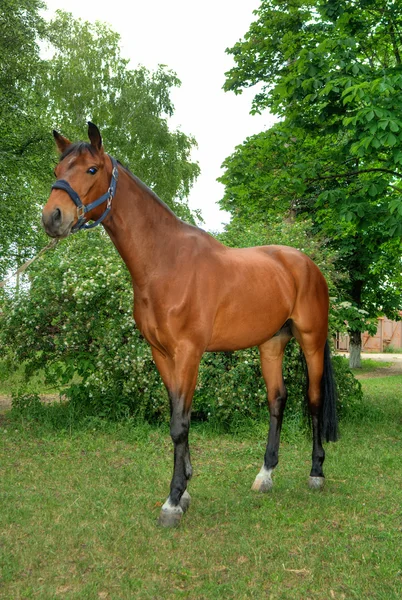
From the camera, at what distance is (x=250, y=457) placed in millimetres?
6082

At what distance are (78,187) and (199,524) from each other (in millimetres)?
2671

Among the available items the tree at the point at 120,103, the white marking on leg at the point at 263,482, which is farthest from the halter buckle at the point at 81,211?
the tree at the point at 120,103

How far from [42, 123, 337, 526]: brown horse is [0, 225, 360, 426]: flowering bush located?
2646 mm

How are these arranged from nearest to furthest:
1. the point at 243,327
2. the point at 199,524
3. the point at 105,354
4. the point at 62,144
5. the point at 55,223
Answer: the point at 55,223
the point at 62,144
the point at 199,524
the point at 243,327
the point at 105,354

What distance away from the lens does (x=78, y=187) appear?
3.52m

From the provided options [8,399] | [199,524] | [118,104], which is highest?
[118,104]

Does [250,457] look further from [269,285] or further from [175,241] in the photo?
[175,241]

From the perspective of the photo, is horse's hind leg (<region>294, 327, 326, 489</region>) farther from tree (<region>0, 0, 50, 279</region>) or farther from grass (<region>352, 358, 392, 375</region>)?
grass (<region>352, 358, 392, 375</region>)

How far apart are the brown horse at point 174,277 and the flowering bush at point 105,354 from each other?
2.65 m

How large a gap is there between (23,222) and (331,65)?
9713 millimetres

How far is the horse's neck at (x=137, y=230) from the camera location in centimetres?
388

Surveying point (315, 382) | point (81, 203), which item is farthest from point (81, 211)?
point (315, 382)

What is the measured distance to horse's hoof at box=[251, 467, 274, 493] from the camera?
4.76 meters

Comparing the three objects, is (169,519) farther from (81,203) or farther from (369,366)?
(369,366)
